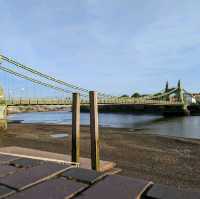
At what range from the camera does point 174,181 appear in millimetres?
5762

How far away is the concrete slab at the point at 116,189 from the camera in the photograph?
1271 millimetres

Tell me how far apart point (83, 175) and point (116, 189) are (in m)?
0.30

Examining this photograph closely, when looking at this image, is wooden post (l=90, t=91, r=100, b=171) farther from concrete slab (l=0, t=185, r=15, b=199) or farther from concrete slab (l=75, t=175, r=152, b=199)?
concrete slab (l=0, t=185, r=15, b=199)

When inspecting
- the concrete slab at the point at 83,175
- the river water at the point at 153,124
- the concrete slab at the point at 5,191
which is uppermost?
the concrete slab at the point at 83,175

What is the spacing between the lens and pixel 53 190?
1.36 m

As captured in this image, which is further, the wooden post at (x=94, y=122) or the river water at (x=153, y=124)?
the river water at (x=153, y=124)

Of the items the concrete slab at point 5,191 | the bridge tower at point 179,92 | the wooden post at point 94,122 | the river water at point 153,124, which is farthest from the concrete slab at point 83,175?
the bridge tower at point 179,92

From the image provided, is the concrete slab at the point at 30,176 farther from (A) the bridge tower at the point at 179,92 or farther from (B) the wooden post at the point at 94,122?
(A) the bridge tower at the point at 179,92

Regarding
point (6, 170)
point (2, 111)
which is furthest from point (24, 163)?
point (2, 111)

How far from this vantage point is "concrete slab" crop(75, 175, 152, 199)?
1.27m

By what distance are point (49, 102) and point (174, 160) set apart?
84.2 feet

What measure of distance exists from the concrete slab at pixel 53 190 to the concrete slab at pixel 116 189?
6 centimetres

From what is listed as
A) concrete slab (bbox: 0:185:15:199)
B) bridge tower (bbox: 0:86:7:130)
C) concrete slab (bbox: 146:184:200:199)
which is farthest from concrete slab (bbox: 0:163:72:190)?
bridge tower (bbox: 0:86:7:130)

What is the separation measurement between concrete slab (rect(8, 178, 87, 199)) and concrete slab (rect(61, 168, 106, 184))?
61 millimetres
